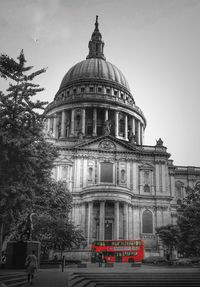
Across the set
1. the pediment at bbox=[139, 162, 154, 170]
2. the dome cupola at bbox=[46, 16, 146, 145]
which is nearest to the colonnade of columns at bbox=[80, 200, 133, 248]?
the pediment at bbox=[139, 162, 154, 170]

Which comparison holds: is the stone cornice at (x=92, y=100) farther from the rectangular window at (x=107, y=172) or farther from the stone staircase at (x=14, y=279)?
the stone staircase at (x=14, y=279)

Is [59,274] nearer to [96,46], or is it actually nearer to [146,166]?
[146,166]

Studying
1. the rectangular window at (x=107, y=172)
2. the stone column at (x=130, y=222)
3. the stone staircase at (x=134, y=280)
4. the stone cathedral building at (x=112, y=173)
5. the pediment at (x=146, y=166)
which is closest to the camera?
the stone staircase at (x=134, y=280)

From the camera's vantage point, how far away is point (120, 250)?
47688 millimetres

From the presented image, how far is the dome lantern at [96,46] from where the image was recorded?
313 feet

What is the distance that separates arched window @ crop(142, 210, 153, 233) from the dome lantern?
164 ft

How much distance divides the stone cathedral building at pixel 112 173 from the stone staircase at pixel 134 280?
98.2 ft

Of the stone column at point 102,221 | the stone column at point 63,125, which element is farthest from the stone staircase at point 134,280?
the stone column at point 63,125

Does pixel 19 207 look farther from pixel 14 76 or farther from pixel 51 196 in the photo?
pixel 51 196

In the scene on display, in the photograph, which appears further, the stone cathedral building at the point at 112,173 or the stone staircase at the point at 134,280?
the stone cathedral building at the point at 112,173

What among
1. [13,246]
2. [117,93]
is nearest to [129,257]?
[13,246]

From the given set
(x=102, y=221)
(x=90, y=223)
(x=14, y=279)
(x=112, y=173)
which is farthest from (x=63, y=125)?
(x=14, y=279)

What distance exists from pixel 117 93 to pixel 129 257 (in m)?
47.6

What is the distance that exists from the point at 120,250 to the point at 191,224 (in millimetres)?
12548
